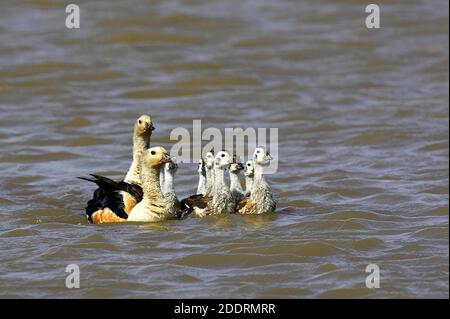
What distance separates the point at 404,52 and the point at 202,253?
11125 millimetres

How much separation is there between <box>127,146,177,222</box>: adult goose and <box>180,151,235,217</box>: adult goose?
0.87ft

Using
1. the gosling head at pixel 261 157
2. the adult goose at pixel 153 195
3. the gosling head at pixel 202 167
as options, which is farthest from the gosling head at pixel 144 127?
the gosling head at pixel 261 157

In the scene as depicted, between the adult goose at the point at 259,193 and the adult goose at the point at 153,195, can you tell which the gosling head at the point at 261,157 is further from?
the adult goose at the point at 153,195

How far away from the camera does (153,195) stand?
1153 centimetres

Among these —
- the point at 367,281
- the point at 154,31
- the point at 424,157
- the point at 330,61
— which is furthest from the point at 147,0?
the point at 367,281

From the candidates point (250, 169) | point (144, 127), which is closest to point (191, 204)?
point (250, 169)

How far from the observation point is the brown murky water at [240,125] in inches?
405

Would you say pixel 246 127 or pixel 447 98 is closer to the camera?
pixel 246 127

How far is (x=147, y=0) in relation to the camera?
23688 mm

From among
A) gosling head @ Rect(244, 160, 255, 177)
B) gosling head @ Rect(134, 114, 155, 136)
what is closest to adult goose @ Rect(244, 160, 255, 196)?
gosling head @ Rect(244, 160, 255, 177)

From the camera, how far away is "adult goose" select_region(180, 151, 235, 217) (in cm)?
1157

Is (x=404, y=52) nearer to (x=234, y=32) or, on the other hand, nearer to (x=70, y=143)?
(x=234, y=32)

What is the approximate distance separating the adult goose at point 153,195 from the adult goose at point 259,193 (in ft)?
2.51

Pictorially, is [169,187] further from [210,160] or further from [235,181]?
[235,181]
